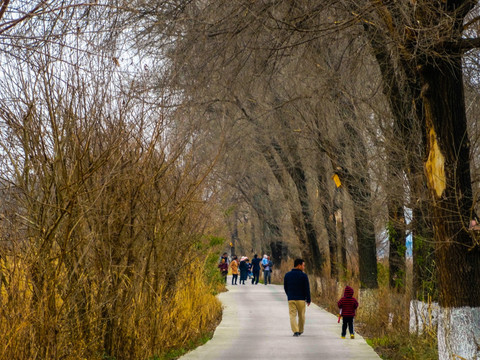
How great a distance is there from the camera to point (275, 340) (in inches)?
614

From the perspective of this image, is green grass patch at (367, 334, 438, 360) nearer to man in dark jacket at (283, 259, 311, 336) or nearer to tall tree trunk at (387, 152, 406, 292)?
man in dark jacket at (283, 259, 311, 336)

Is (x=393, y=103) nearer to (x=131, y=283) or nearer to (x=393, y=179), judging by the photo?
(x=393, y=179)

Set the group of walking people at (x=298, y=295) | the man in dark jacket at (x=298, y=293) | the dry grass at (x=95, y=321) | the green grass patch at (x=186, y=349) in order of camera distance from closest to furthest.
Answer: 1. the dry grass at (x=95, y=321)
2. the green grass patch at (x=186, y=349)
3. the group of walking people at (x=298, y=295)
4. the man in dark jacket at (x=298, y=293)

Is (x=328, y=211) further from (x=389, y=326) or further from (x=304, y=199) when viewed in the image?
(x=389, y=326)

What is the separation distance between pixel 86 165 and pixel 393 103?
589cm

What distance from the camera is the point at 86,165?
992 cm

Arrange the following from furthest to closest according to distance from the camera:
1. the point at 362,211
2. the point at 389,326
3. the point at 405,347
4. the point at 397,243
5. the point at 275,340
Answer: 1. the point at 362,211
2. the point at 397,243
3. the point at 389,326
4. the point at 275,340
5. the point at 405,347

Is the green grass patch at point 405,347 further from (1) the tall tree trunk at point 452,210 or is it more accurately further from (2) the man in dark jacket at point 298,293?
(1) the tall tree trunk at point 452,210

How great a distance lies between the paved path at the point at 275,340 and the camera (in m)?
13.2

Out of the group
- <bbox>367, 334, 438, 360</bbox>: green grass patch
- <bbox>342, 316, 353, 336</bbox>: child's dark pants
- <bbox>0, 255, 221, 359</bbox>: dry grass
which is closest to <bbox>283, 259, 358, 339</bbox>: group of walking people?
<bbox>342, 316, 353, 336</bbox>: child's dark pants

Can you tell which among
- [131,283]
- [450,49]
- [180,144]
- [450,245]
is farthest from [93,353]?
[450,49]

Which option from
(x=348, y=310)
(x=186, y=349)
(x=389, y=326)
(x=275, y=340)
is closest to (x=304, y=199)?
(x=389, y=326)

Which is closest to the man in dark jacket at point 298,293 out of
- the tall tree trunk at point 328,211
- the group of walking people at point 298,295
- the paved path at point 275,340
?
the group of walking people at point 298,295

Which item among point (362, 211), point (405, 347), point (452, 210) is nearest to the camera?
point (452, 210)
